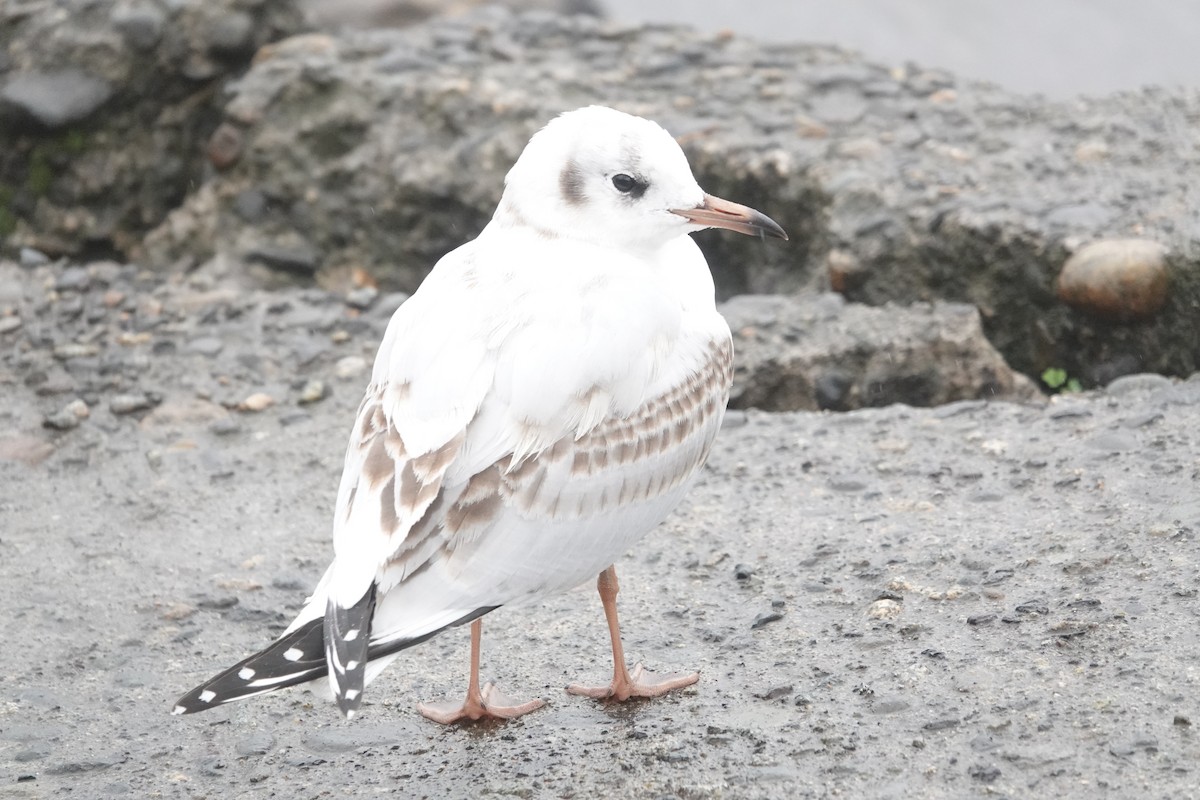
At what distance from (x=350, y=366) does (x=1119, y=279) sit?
8.66 feet

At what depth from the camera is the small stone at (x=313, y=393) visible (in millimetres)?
5176

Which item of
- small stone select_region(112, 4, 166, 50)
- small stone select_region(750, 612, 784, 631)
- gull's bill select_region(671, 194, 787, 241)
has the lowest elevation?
small stone select_region(750, 612, 784, 631)

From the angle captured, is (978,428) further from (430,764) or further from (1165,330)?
(430,764)

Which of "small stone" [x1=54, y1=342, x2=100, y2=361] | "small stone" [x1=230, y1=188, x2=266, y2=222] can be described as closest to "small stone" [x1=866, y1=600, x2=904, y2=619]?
"small stone" [x1=54, y1=342, x2=100, y2=361]

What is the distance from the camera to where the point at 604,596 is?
11.5 feet

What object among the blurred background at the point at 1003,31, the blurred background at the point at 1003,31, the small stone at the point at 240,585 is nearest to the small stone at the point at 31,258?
the small stone at the point at 240,585

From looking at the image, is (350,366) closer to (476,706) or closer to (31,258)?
(31,258)

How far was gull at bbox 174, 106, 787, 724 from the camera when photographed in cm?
304

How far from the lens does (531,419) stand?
3148 millimetres

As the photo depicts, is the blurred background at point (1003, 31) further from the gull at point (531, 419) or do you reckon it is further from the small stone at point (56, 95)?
the gull at point (531, 419)

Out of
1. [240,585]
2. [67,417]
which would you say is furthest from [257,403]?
[240,585]

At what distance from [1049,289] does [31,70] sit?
438cm

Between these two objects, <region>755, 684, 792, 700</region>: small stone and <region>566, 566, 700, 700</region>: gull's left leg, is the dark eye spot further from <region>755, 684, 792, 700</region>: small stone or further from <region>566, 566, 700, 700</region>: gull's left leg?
<region>755, 684, 792, 700</region>: small stone

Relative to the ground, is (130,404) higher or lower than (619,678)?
lower
